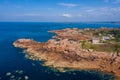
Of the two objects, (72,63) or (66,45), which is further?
(66,45)

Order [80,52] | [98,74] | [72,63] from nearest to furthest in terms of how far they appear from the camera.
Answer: [98,74] < [72,63] < [80,52]

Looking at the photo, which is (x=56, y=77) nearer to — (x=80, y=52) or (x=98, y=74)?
(x=98, y=74)

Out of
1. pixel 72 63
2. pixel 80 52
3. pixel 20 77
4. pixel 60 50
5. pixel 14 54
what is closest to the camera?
pixel 20 77

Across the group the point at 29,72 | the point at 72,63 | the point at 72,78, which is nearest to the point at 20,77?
the point at 29,72

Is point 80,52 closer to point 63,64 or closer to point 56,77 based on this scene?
point 63,64

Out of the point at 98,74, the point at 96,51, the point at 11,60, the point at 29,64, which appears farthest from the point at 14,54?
the point at 98,74

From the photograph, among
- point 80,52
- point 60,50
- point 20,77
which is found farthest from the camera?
point 60,50

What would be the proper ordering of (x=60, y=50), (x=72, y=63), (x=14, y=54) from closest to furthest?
1. (x=72, y=63)
2. (x=60, y=50)
3. (x=14, y=54)

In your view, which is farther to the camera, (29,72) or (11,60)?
(11,60)

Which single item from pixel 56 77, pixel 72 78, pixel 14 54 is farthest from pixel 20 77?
pixel 14 54
